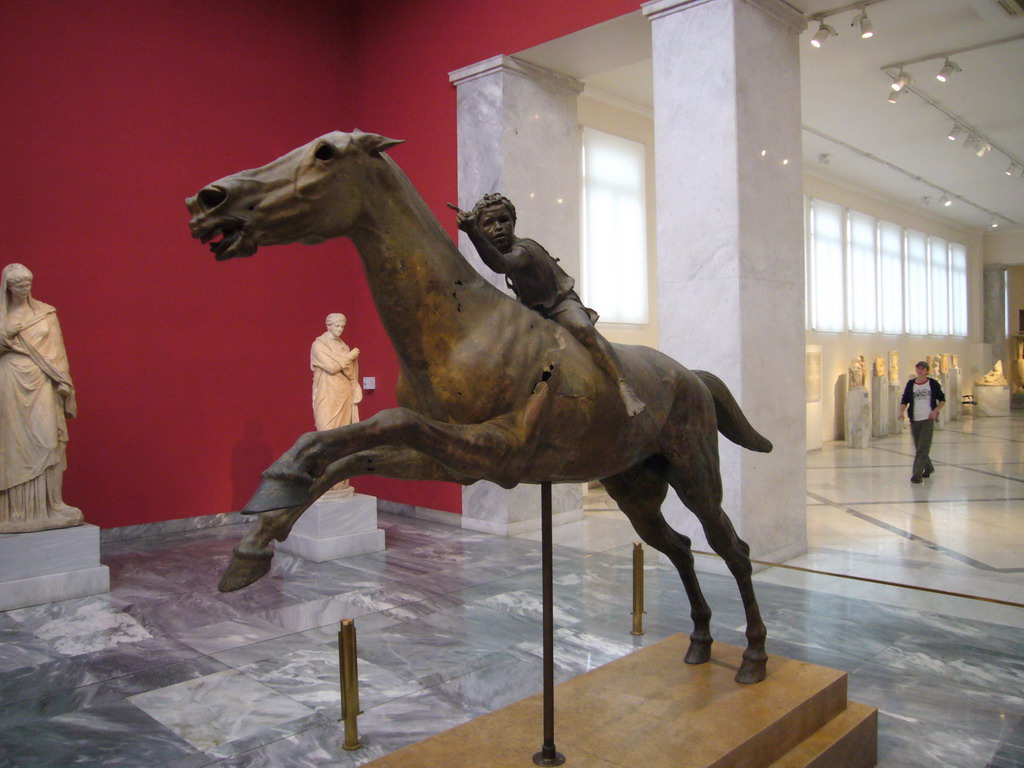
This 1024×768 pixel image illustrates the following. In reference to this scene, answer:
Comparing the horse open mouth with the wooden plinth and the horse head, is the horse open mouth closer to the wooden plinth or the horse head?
the horse head

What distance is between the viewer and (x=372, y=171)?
2.22 metres

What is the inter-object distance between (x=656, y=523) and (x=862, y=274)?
17.0 m

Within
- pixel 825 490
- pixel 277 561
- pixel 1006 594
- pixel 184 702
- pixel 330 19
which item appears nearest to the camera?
pixel 184 702

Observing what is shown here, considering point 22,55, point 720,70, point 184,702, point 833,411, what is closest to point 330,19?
point 22,55

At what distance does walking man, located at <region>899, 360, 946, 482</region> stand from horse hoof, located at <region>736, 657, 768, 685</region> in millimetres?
8665

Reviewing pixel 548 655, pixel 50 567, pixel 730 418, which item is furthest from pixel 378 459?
pixel 50 567

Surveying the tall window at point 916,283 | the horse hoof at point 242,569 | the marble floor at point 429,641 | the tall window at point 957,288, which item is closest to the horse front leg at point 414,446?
the horse hoof at point 242,569

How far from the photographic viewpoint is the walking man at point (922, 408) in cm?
1090

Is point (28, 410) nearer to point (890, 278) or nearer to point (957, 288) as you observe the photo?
point (890, 278)

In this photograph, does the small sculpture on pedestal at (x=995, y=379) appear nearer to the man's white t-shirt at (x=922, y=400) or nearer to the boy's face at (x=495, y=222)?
the man's white t-shirt at (x=922, y=400)

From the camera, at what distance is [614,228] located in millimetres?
11781

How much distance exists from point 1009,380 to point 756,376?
25.0m

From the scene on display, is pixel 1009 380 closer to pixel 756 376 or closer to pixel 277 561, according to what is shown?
pixel 756 376

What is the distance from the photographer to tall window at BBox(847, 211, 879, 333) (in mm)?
17922
